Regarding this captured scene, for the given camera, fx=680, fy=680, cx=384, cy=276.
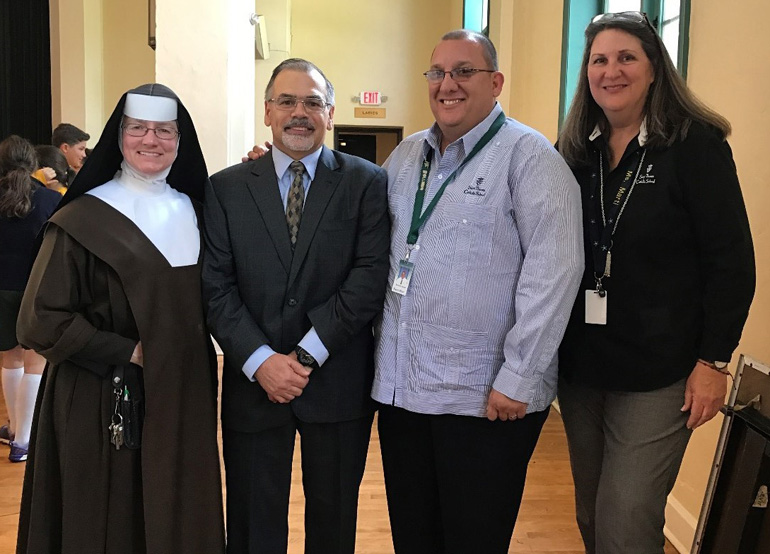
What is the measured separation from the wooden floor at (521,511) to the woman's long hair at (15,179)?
143 centimetres

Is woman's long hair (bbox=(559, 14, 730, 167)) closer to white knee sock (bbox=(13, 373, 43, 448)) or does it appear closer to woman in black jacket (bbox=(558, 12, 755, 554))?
woman in black jacket (bbox=(558, 12, 755, 554))

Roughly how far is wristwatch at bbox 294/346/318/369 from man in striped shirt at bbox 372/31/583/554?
0.66 feet

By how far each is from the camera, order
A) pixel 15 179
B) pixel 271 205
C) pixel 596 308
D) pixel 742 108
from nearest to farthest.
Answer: pixel 596 308 → pixel 271 205 → pixel 742 108 → pixel 15 179

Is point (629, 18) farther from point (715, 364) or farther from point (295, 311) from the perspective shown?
point (295, 311)

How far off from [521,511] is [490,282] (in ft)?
6.06

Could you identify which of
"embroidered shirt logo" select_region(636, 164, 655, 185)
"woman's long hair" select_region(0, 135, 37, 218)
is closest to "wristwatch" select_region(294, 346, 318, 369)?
"embroidered shirt logo" select_region(636, 164, 655, 185)

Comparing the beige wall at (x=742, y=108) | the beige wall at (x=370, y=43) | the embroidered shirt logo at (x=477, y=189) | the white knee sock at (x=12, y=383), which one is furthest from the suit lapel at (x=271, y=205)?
the beige wall at (x=370, y=43)

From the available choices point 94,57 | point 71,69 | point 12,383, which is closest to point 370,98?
point 94,57

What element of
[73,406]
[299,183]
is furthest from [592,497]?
[73,406]

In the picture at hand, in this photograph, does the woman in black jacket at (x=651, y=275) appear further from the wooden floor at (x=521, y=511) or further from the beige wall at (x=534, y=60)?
the beige wall at (x=534, y=60)

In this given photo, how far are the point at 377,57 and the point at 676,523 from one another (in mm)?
8676

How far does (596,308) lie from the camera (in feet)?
6.19

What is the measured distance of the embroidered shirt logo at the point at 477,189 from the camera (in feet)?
6.13

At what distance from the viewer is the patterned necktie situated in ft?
6.59
